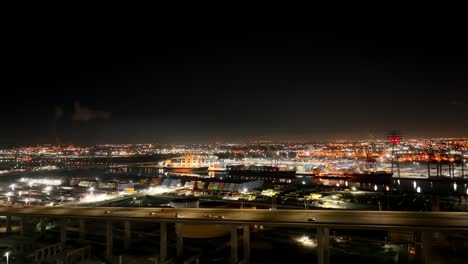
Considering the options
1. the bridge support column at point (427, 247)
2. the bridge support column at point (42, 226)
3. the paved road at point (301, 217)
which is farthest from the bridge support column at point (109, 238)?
the bridge support column at point (427, 247)

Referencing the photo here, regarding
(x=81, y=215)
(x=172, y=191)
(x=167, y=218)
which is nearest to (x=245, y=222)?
(x=167, y=218)

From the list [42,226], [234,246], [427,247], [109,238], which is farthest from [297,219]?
[42,226]

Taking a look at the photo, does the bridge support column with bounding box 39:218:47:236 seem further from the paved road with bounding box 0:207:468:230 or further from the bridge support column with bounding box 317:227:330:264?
the bridge support column with bounding box 317:227:330:264

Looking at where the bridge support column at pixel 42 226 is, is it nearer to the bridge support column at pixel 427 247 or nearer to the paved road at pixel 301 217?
the paved road at pixel 301 217

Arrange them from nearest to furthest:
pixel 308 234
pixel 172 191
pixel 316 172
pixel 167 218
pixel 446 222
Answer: pixel 446 222 < pixel 167 218 < pixel 308 234 < pixel 172 191 < pixel 316 172

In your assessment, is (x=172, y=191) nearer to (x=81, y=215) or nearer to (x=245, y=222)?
(x=81, y=215)

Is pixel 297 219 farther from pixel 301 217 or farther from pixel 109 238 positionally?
pixel 109 238

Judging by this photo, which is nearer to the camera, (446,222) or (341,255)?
(446,222)

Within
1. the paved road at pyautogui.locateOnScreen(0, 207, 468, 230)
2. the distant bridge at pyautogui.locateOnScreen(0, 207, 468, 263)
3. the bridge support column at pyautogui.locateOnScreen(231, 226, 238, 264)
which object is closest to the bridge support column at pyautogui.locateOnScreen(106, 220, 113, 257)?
the distant bridge at pyautogui.locateOnScreen(0, 207, 468, 263)
